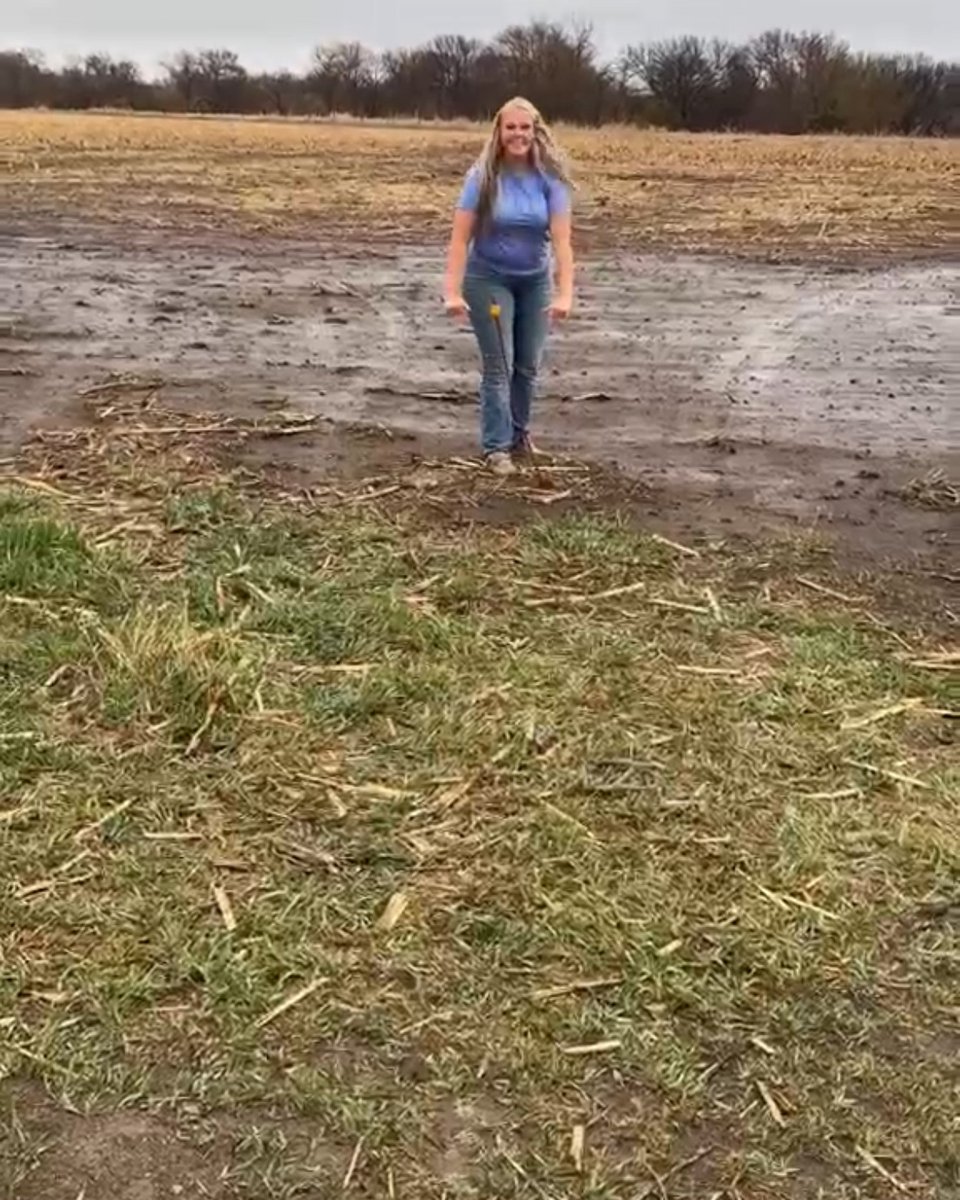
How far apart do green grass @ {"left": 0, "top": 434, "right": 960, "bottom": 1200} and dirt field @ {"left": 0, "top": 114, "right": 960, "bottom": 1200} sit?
0.01 metres

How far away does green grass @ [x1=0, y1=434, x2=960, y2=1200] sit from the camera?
2828 millimetres

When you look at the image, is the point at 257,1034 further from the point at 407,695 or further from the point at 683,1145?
the point at 407,695

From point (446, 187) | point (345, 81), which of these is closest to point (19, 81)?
point (345, 81)

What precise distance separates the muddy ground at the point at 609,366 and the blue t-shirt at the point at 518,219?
108 centimetres

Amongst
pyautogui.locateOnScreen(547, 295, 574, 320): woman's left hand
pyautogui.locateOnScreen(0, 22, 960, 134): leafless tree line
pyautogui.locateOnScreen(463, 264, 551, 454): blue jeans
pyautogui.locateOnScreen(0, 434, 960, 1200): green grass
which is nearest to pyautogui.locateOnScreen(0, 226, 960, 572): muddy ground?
pyautogui.locateOnScreen(463, 264, 551, 454): blue jeans

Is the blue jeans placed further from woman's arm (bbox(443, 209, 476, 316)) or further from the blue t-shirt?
woman's arm (bbox(443, 209, 476, 316))

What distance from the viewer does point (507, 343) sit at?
22.2ft

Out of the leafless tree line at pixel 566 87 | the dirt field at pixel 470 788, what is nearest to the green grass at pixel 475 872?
the dirt field at pixel 470 788

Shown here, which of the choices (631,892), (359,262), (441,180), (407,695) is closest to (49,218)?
(359,262)

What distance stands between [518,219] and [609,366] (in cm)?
314

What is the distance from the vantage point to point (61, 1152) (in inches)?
108

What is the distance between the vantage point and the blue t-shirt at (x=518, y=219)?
6.38 meters

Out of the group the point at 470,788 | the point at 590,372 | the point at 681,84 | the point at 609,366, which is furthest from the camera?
the point at 681,84

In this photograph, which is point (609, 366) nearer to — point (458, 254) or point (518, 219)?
point (518, 219)
